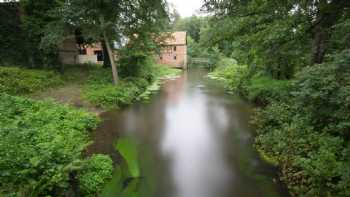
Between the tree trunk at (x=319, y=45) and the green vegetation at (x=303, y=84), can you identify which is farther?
the tree trunk at (x=319, y=45)

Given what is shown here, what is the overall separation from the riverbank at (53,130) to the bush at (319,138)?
3.79 m

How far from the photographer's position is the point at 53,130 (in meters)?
5.47

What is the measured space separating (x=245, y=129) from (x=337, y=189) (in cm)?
407

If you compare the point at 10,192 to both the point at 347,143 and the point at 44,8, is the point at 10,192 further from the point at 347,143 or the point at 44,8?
the point at 44,8

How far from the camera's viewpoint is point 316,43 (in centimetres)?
648

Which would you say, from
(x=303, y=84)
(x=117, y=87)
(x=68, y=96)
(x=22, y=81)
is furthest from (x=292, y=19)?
(x=22, y=81)

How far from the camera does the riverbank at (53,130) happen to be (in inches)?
128

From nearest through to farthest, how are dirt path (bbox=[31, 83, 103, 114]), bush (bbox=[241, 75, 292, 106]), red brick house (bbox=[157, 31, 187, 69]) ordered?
bush (bbox=[241, 75, 292, 106])
dirt path (bbox=[31, 83, 103, 114])
red brick house (bbox=[157, 31, 187, 69])

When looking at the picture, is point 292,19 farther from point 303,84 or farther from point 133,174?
point 133,174

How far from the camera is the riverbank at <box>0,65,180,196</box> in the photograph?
3.25 m

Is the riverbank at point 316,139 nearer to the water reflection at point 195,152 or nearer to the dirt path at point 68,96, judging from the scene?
the water reflection at point 195,152

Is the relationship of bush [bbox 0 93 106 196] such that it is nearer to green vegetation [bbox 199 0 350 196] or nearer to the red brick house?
green vegetation [bbox 199 0 350 196]

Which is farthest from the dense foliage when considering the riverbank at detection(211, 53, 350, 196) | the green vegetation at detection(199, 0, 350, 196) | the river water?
the riverbank at detection(211, 53, 350, 196)

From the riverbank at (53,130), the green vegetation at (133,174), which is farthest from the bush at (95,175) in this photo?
the green vegetation at (133,174)
